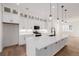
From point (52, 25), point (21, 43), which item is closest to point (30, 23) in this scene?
point (21, 43)

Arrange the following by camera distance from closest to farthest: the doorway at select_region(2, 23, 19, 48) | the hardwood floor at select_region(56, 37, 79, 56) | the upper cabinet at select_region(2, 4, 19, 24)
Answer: the hardwood floor at select_region(56, 37, 79, 56) < the upper cabinet at select_region(2, 4, 19, 24) < the doorway at select_region(2, 23, 19, 48)

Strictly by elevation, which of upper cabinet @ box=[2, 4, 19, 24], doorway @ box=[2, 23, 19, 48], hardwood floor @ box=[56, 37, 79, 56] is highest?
upper cabinet @ box=[2, 4, 19, 24]

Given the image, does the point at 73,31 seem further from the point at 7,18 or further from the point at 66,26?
the point at 7,18

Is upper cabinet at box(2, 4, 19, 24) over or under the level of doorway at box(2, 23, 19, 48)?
over

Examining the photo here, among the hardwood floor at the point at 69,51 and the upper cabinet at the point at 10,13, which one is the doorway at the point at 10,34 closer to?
the upper cabinet at the point at 10,13

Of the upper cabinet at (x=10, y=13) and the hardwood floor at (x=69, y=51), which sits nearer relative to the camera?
the hardwood floor at (x=69, y=51)

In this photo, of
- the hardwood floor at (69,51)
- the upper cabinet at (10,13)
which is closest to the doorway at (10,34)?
the upper cabinet at (10,13)

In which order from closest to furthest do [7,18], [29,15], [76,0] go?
[76,0] < [7,18] < [29,15]

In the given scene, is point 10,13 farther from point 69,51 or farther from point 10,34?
point 69,51

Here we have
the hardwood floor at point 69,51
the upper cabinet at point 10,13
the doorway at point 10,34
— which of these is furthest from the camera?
the doorway at point 10,34

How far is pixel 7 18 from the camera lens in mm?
6875

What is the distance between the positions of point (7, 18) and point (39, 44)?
167 inches

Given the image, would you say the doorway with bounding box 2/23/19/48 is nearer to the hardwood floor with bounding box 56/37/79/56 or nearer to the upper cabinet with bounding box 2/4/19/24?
the upper cabinet with bounding box 2/4/19/24

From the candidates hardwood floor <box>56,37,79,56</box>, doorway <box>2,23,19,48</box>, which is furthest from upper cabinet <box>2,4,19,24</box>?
hardwood floor <box>56,37,79,56</box>
